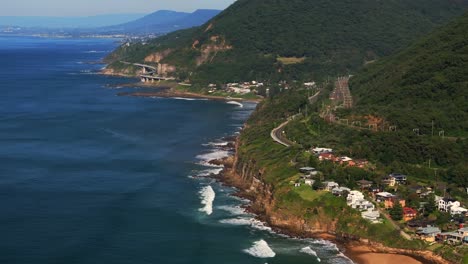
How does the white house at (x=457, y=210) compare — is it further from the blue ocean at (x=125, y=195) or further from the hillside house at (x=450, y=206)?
the blue ocean at (x=125, y=195)

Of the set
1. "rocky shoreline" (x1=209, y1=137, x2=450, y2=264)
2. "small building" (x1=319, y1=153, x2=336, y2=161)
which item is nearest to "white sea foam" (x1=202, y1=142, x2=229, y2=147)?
"rocky shoreline" (x1=209, y1=137, x2=450, y2=264)

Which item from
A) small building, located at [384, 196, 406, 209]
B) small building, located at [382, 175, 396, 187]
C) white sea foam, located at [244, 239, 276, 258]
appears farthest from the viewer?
small building, located at [382, 175, 396, 187]

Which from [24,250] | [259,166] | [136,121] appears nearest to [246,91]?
[136,121]

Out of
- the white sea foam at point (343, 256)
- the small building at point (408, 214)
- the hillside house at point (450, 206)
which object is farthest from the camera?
the hillside house at point (450, 206)

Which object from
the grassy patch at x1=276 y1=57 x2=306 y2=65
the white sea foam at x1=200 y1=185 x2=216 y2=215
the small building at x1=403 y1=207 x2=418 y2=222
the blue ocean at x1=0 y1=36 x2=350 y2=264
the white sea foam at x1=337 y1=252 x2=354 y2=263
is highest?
the grassy patch at x1=276 y1=57 x2=306 y2=65

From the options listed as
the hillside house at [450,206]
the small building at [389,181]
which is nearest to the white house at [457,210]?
the hillside house at [450,206]

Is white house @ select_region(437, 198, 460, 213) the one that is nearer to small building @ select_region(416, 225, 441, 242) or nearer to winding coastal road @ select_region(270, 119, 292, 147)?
small building @ select_region(416, 225, 441, 242)
